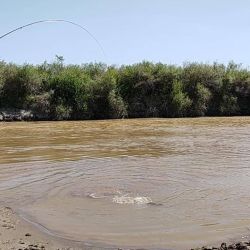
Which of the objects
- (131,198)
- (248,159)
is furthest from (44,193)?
(248,159)

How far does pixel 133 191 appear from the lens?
32.9 feet

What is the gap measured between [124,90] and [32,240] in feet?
118

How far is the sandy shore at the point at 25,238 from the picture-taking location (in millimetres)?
6211

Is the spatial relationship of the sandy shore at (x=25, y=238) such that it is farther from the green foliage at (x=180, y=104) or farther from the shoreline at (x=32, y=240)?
the green foliage at (x=180, y=104)

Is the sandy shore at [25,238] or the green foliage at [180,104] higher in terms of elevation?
the green foliage at [180,104]

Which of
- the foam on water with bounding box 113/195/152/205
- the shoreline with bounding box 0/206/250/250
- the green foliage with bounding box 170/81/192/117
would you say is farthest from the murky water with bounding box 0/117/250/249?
the green foliage with bounding box 170/81/192/117

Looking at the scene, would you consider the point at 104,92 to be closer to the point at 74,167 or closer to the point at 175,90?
the point at 175,90

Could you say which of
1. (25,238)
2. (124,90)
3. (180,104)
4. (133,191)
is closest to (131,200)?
(133,191)

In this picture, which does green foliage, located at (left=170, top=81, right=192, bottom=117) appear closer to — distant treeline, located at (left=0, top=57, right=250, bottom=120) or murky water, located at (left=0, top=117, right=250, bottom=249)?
distant treeline, located at (left=0, top=57, right=250, bottom=120)

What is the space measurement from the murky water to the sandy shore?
276mm

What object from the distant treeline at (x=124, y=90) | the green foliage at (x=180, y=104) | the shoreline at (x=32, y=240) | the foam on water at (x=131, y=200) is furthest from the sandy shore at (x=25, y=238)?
the green foliage at (x=180, y=104)

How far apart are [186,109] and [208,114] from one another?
2.67 m

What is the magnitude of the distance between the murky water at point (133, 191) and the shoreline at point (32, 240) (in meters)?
0.23

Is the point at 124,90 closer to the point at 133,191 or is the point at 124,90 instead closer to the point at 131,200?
the point at 133,191
